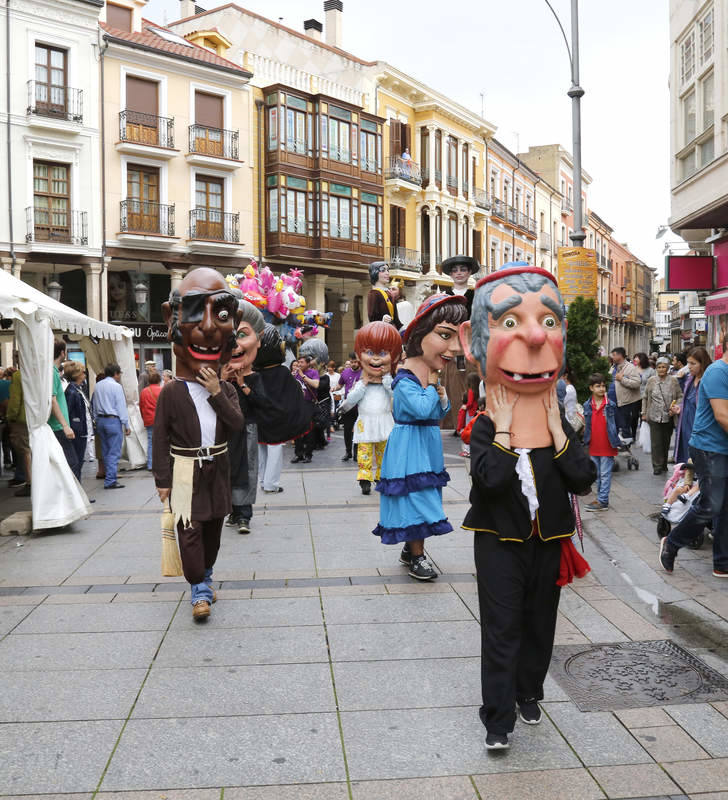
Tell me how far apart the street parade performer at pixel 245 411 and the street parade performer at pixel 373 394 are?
1.21 metres

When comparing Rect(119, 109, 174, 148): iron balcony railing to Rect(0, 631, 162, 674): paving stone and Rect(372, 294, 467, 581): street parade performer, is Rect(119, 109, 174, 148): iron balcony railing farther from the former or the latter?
Rect(0, 631, 162, 674): paving stone

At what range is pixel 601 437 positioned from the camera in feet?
30.7

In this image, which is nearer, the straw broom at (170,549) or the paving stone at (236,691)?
the paving stone at (236,691)

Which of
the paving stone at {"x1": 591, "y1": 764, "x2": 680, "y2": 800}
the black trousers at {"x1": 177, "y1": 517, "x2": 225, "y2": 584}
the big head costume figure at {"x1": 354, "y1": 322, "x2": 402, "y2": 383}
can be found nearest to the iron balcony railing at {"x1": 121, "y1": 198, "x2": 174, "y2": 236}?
the big head costume figure at {"x1": 354, "y1": 322, "x2": 402, "y2": 383}

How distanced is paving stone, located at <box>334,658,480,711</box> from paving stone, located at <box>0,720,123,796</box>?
108 centimetres

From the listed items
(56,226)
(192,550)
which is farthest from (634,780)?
(56,226)

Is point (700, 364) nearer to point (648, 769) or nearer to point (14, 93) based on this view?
point (648, 769)

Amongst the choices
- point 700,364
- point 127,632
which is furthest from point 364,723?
point 700,364

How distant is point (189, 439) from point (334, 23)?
3518 cm

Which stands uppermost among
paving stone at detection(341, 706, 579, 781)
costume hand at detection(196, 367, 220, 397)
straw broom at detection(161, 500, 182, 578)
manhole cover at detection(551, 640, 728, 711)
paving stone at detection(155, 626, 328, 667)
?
costume hand at detection(196, 367, 220, 397)

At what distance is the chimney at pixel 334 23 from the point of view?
3616 cm

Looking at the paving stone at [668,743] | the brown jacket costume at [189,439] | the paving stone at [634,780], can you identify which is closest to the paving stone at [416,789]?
the paving stone at [634,780]

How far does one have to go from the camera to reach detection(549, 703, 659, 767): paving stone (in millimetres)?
3299

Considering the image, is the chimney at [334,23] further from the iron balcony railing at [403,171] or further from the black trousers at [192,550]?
the black trousers at [192,550]
